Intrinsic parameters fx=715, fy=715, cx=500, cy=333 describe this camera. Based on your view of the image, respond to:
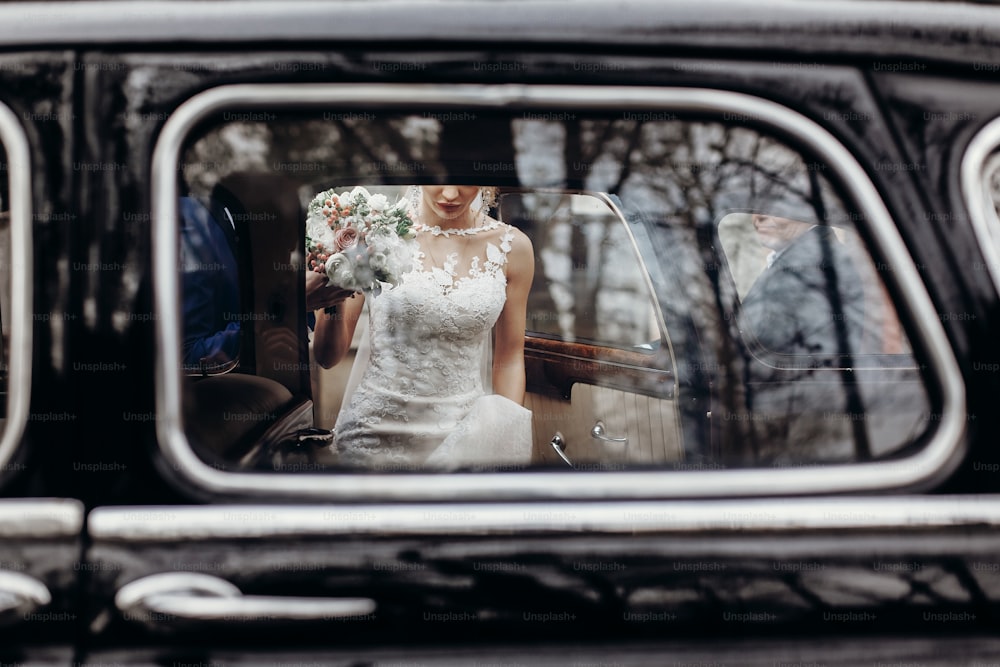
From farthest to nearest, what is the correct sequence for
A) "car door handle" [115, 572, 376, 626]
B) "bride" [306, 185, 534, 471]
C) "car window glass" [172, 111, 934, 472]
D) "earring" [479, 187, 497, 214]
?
1. "bride" [306, 185, 534, 471]
2. "earring" [479, 187, 497, 214]
3. "car window glass" [172, 111, 934, 472]
4. "car door handle" [115, 572, 376, 626]

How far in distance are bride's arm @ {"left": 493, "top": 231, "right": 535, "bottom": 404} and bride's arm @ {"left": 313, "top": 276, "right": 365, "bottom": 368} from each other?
0.55 meters

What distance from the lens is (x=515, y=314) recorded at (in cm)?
276

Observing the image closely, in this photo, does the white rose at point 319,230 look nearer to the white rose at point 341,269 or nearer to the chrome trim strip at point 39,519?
the white rose at point 341,269

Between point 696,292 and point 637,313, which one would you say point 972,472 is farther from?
point 637,313

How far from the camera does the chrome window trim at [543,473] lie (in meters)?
1.06

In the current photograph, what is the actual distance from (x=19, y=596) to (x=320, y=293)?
4.88 ft

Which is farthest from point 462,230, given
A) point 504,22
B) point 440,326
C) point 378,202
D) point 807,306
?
point 504,22

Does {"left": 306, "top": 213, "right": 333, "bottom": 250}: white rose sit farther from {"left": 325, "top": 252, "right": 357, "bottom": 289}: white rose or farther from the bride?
the bride

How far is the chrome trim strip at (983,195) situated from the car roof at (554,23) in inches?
5.2

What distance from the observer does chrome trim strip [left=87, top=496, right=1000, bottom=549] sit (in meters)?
1.04

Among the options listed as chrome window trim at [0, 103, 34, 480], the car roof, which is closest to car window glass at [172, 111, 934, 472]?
the car roof

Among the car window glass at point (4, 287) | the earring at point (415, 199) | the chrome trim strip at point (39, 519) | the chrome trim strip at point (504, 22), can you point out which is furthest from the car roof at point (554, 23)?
the earring at point (415, 199)

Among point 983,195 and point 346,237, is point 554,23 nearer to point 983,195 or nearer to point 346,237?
point 983,195

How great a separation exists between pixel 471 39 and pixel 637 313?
152cm
